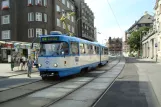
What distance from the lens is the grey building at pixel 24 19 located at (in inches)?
1837

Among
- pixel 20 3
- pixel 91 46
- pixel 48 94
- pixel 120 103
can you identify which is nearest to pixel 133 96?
pixel 120 103

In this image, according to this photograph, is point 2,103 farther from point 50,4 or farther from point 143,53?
point 143,53

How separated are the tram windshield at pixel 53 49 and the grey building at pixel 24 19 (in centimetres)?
3180

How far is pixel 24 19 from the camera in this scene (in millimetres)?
47438

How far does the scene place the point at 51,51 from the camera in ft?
47.9

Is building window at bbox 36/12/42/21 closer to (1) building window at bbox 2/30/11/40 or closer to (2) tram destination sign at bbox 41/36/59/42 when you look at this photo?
(1) building window at bbox 2/30/11/40

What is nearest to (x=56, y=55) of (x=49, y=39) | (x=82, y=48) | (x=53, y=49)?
(x=53, y=49)

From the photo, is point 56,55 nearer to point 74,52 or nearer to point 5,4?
point 74,52

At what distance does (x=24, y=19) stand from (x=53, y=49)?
114 feet

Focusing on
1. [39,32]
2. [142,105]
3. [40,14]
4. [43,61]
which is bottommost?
[142,105]

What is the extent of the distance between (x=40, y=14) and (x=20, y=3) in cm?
470

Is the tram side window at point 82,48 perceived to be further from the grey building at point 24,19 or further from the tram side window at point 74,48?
the grey building at point 24,19

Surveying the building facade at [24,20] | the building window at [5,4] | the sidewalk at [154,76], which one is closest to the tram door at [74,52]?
the sidewalk at [154,76]

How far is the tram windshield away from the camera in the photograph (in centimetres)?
1449
